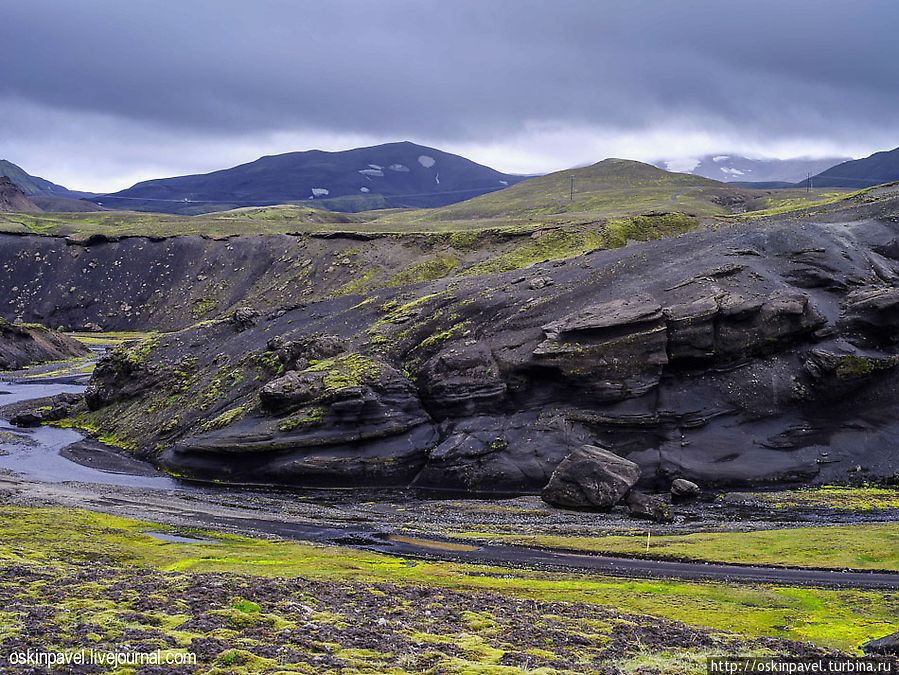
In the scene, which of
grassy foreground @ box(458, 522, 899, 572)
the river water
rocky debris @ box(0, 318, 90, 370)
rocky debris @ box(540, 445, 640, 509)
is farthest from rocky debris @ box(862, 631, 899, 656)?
rocky debris @ box(0, 318, 90, 370)

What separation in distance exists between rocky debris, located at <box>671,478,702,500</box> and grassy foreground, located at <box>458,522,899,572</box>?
1186 centimetres

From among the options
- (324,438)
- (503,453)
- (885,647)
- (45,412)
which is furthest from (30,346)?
(885,647)

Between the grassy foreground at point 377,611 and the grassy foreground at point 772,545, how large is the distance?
7.25 m

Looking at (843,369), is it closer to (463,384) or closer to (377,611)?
(463,384)

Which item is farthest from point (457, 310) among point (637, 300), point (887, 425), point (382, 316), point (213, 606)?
point (213, 606)

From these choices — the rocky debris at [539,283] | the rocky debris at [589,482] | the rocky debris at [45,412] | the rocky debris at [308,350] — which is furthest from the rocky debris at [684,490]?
the rocky debris at [45,412]

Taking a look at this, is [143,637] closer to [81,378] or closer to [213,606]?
[213,606]

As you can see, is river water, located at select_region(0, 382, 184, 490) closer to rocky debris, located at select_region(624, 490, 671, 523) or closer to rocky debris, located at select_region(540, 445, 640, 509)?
rocky debris, located at select_region(540, 445, 640, 509)

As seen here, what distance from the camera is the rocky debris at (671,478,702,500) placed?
75.8m

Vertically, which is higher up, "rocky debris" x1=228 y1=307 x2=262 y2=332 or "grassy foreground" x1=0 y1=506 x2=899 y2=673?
"rocky debris" x1=228 y1=307 x2=262 y2=332

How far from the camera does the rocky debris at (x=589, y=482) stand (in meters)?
72.4

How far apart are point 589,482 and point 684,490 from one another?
10.2 metres

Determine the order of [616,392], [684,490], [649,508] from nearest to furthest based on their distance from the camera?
[649,508]
[684,490]
[616,392]

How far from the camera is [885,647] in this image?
1121 inches
